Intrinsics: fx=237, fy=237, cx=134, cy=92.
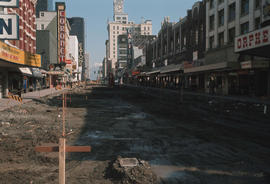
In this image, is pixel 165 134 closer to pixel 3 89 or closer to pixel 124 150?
pixel 124 150

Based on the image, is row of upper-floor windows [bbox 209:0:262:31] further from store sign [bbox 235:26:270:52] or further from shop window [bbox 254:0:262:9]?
store sign [bbox 235:26:270:52]

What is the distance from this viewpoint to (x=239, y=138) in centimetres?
891

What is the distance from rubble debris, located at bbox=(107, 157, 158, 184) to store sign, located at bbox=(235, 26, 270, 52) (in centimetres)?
1556

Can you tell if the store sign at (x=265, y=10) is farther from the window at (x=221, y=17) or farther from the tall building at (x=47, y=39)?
the tall building at (x=47, y=39)

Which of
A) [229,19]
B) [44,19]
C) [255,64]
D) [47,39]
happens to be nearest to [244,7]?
[229,19]

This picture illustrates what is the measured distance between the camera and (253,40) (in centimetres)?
1867

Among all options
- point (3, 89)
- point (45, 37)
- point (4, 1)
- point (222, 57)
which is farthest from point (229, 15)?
point (45, 37)

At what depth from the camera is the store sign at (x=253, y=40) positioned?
17141 millimetres

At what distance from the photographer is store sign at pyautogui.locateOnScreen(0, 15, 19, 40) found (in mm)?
13992

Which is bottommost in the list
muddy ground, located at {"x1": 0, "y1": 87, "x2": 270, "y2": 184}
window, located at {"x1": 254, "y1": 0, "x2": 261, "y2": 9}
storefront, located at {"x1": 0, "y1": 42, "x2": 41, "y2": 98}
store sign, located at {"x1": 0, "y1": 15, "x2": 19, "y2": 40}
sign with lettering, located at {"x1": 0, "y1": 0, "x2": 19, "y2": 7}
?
muddy ground, located at {"x1": 0, "y1": 87, "x2": 270, "y2": 184}

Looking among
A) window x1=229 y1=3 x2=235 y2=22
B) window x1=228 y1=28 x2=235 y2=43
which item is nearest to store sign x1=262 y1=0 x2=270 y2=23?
window x1=228 y1=28 x2=235 y2=43

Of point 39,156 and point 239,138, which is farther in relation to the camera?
point 239,138

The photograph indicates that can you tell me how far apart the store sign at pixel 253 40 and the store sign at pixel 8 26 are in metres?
16.7

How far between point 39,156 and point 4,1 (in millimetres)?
11472
